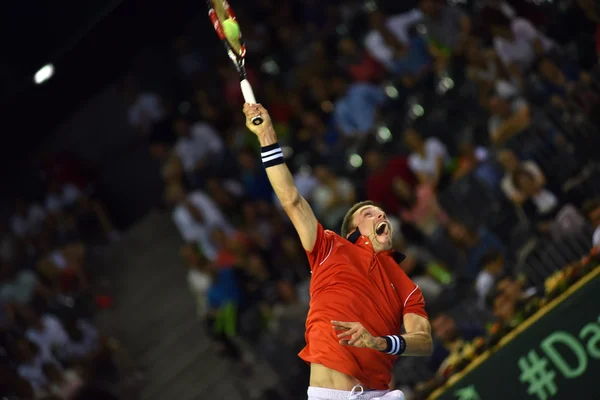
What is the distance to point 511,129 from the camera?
30.1ft

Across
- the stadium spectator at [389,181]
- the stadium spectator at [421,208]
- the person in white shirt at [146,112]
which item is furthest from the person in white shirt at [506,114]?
the person in white shirt at [146,112]

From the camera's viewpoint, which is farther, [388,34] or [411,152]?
[388,34]

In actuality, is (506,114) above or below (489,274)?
above

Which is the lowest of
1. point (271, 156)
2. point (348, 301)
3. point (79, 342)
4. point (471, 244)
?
point (471, 244)

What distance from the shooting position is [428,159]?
999 cm

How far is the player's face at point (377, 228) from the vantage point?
5293mm

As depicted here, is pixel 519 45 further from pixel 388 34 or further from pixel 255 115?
pixel 255 115

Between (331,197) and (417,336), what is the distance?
5.61 m

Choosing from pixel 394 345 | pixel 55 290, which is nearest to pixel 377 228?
pixel 394 345

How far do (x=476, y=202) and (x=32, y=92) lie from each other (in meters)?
6.84

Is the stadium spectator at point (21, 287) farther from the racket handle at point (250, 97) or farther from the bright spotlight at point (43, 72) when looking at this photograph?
the racket handle at point (250, 97)

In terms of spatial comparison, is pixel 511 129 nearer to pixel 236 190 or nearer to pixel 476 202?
pixel 476 202

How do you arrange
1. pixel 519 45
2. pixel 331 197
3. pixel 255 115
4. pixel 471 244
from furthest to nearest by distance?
pixel 331 197, pixel 519 45, pixel 471 244, pixel 255 115

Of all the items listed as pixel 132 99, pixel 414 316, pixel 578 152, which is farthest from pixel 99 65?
pixel 414 316
